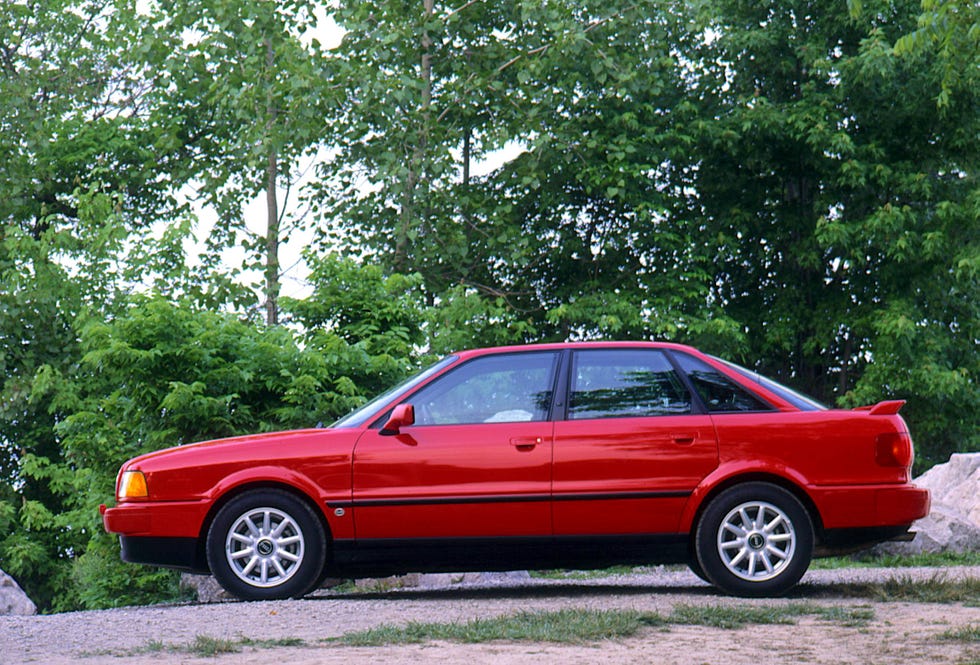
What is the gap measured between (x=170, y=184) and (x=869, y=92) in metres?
13.0

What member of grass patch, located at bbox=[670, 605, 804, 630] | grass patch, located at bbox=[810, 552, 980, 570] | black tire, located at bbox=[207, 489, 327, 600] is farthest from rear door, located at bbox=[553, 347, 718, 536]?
grass patch, located at bbox=[810, 552, 980, 570]

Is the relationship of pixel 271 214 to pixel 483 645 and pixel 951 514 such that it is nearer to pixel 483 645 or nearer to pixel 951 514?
pixel 951 514

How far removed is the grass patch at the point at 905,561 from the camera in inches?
515

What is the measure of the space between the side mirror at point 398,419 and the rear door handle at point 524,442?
2.10 ft

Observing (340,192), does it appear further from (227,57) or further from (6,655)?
(6,655)

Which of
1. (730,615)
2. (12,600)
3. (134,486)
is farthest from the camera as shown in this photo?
(12,600)

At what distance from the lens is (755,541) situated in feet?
30.1

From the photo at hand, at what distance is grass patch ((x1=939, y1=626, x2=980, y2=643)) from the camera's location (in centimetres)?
724

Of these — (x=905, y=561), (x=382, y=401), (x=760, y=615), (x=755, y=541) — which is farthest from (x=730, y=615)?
(x=905, y=561)

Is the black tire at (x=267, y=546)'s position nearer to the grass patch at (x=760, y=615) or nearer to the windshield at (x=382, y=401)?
the windshield at (x=382, y=401)

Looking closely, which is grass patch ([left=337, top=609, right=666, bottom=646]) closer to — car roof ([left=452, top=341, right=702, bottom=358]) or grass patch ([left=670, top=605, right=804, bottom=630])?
grass patch ([left=670, top=605, right=804, bottom=630])

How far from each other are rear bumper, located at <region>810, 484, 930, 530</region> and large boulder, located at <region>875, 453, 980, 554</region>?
4296mm

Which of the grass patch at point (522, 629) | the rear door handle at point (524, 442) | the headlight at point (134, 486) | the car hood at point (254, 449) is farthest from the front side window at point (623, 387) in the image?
the headlight at point (134, 486)

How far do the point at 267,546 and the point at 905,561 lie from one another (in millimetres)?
6592
